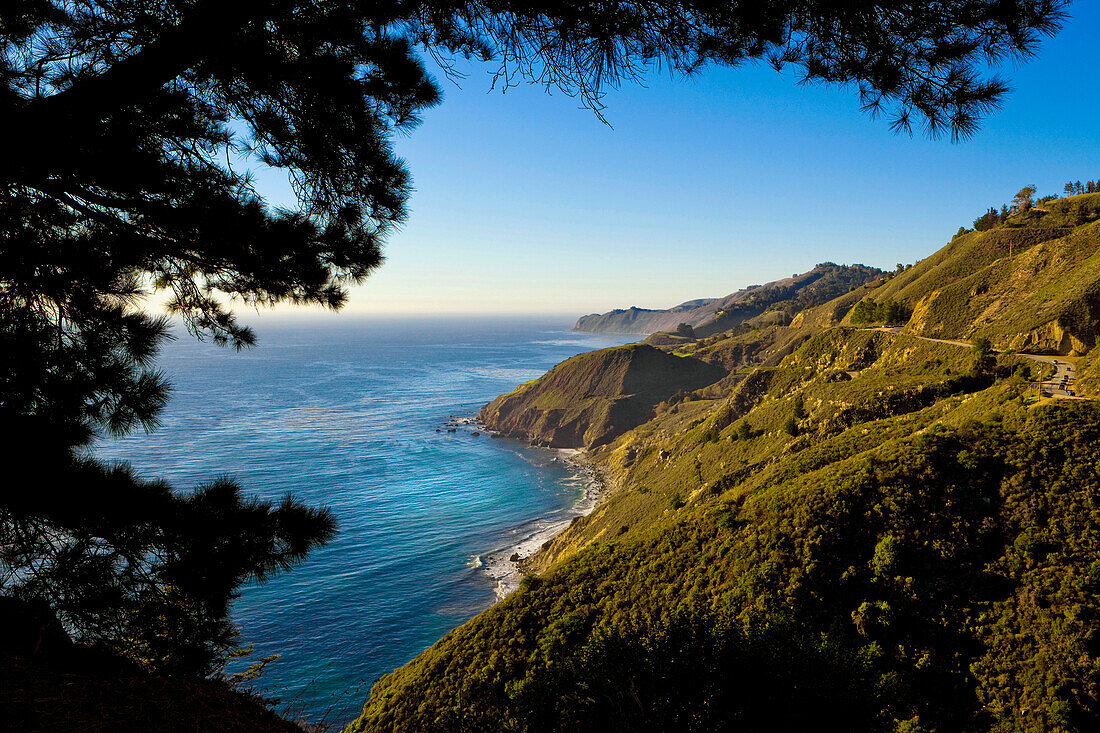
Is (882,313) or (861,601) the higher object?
(882,313)

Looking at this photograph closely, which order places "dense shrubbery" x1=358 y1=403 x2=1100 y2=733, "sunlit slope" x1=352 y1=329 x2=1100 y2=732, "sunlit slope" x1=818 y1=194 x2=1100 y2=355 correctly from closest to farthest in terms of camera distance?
1. "dense shrubbery" x1=358 y1=403 x2=1100 y2=733
2. "sunlit slope" x1=352 y1=329 x2=1100 y2=732
3. "sunlit slope" x1=818 y1=194 x2=1100 y2=355

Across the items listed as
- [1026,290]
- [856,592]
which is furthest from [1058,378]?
[1026,290]

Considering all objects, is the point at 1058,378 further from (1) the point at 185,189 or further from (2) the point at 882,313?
(1) the point at 185,189

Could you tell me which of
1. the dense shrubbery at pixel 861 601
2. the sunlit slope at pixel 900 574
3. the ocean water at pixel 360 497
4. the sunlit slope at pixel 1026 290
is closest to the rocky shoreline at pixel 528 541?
the ocean water at pixel 360 497

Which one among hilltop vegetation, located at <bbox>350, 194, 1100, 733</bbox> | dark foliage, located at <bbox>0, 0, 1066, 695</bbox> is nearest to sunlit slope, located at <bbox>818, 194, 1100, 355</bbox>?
hilltop vegetation, located at <bbox>350, 194, 1100, 733</bbox>

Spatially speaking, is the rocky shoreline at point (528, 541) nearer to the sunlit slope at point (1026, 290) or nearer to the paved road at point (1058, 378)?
the paved road at point (1058, 378)

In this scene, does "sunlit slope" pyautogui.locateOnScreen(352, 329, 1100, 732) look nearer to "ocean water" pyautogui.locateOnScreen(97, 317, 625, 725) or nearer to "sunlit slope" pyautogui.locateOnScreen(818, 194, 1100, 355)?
"sunlit slope" pyautogui.locateOnScreen(818, 194, 1100, 355)
